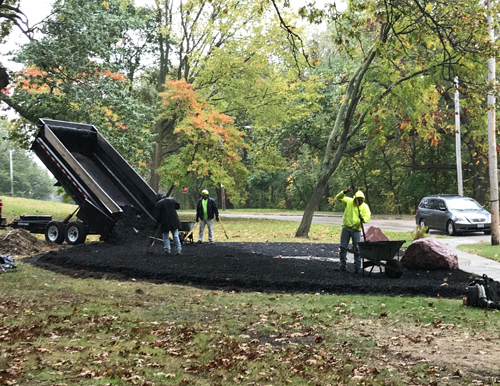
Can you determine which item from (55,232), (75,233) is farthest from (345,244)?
(55,232)

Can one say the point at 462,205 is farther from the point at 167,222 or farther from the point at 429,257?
the point at 167,222

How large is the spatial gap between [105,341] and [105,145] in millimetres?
11661

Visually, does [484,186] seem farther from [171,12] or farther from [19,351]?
[19,351]

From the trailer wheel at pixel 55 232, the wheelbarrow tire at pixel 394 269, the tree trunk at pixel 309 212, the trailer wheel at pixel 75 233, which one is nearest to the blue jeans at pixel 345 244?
the wheelbarrow tire at pixel 394 269

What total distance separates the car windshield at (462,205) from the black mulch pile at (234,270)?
10.1 meters

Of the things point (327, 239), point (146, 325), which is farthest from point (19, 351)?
point (327, 239)

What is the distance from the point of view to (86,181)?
49.5 feet

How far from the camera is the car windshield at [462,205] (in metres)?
23.2

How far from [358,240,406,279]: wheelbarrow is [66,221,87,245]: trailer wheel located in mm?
8269

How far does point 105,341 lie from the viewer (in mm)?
6438

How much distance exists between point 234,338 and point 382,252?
490cm

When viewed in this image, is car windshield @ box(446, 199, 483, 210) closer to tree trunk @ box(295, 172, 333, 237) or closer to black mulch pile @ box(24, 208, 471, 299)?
tree trunk @ box(295, 172, 333, 237)

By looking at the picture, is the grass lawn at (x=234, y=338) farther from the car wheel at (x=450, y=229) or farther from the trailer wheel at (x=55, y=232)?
the car wheel at (x=450, y=229)

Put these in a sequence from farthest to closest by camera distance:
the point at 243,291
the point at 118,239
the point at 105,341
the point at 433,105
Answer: the point at 433,105 < the point at 118,239 < the point at 243,291 < the point at 105,341
